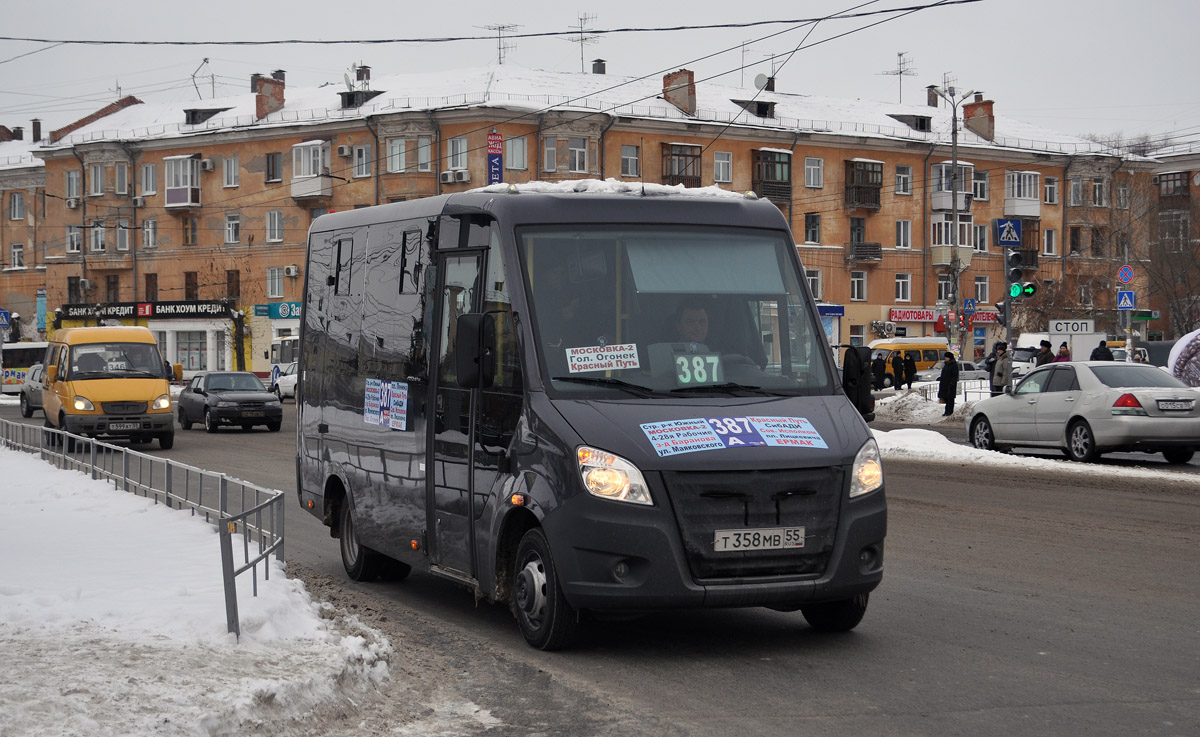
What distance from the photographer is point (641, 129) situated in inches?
2596

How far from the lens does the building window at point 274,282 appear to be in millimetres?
70688

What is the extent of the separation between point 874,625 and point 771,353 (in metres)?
1.70

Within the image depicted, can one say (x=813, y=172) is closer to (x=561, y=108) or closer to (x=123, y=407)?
(x=561, y=108)

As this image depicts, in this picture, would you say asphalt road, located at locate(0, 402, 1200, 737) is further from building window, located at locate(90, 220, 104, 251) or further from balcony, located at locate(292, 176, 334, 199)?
building window, located at locate(90, 220, 104, 251)

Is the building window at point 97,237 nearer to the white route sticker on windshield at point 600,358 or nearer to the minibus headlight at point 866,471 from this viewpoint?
the white route sticker on windshield at point 600,358

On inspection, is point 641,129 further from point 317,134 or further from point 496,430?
point 496,430

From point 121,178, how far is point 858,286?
129ft

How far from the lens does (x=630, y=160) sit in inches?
2608

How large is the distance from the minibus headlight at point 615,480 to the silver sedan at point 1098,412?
14.6 meters

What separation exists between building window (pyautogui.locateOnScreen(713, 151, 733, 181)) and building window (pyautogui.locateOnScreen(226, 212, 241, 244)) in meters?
24.3

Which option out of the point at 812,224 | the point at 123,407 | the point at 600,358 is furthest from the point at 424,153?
the point at 600,358

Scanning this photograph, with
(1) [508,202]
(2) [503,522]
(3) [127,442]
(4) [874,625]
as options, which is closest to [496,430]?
(2) [503,522]

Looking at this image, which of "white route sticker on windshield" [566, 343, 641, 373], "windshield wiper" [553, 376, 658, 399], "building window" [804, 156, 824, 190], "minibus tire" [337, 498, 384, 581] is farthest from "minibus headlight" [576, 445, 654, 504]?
"building window" [804, 156, 824, 190]

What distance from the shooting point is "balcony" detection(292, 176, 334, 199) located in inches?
2655
